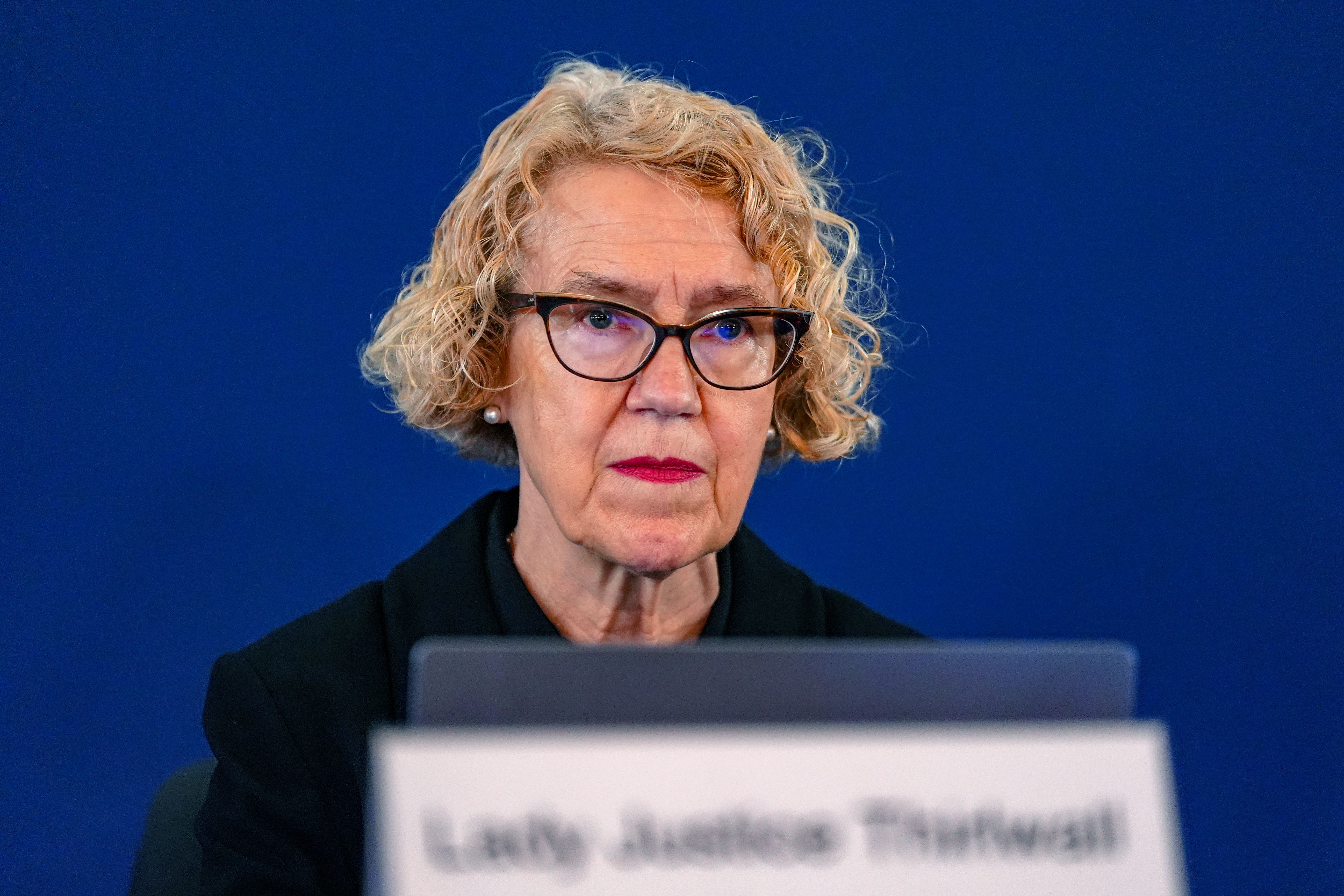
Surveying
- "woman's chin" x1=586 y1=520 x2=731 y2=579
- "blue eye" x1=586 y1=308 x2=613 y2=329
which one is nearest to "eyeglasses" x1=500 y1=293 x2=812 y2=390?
"blue eye" x1=586 y1=308 x2=613 y2=329

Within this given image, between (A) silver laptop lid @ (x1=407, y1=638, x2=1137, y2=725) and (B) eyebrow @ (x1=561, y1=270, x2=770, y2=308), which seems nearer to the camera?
(A) silver laptop lid @ (x1=407, y1=638, x2=1137, y2=725)

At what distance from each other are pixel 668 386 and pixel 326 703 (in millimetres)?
486

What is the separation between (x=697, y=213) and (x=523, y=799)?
2.61ft

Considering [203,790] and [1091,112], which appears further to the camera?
[1091,112]

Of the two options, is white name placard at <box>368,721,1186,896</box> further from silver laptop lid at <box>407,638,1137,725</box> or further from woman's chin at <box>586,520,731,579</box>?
woman's chin at <box>586,520,731,579</box>

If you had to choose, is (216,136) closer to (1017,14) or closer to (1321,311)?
(1017,14)

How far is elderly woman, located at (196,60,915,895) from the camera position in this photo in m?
1.18

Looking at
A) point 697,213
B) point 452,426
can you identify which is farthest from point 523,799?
point 452,426

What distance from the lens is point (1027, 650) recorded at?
0.65m

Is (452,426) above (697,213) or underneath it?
underneath

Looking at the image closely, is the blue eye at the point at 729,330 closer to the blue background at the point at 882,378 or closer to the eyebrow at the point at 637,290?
the eyebrow at the point at 637,290

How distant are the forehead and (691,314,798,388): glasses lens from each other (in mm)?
28

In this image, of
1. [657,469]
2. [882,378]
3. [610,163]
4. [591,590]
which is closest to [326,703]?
[591,590]

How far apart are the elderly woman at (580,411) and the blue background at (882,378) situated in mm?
Answer: 389
